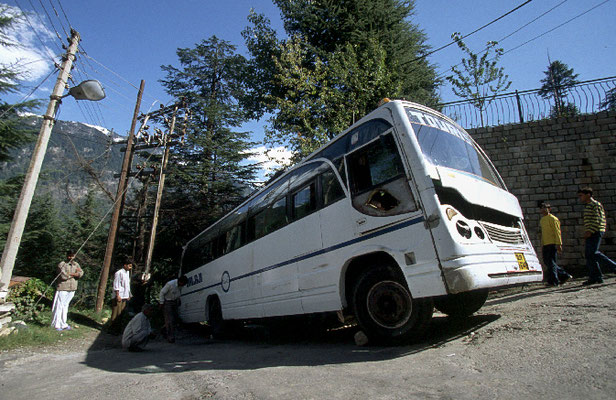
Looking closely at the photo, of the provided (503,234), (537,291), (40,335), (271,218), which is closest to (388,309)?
(503,234)

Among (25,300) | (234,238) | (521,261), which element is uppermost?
(234,238)

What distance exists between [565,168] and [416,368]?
942cm

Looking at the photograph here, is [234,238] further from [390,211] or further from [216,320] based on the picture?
[390,211]

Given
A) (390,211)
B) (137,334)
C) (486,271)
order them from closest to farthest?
1. (486,271)
2. (390,211)
3. (137,334)

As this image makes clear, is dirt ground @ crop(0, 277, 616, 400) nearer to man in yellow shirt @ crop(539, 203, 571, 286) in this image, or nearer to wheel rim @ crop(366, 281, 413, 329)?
wheel rim @ crop(366, 281, 413, 329)

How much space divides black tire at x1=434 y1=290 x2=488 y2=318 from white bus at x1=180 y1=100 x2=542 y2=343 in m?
0.02

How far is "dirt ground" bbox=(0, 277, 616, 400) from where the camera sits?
256cm

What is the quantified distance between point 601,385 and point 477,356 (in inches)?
44.0

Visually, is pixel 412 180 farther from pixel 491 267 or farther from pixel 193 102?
pixel 193 102

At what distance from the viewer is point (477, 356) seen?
3305mm

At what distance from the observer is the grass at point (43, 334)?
690cm

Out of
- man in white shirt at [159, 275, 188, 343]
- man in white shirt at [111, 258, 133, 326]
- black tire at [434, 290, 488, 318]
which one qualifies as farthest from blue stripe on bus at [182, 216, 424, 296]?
man in white shirt at [111, 258, 133, 326]

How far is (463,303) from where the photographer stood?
5391 mm

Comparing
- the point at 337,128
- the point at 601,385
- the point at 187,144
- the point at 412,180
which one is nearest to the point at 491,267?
the point at 412,180
